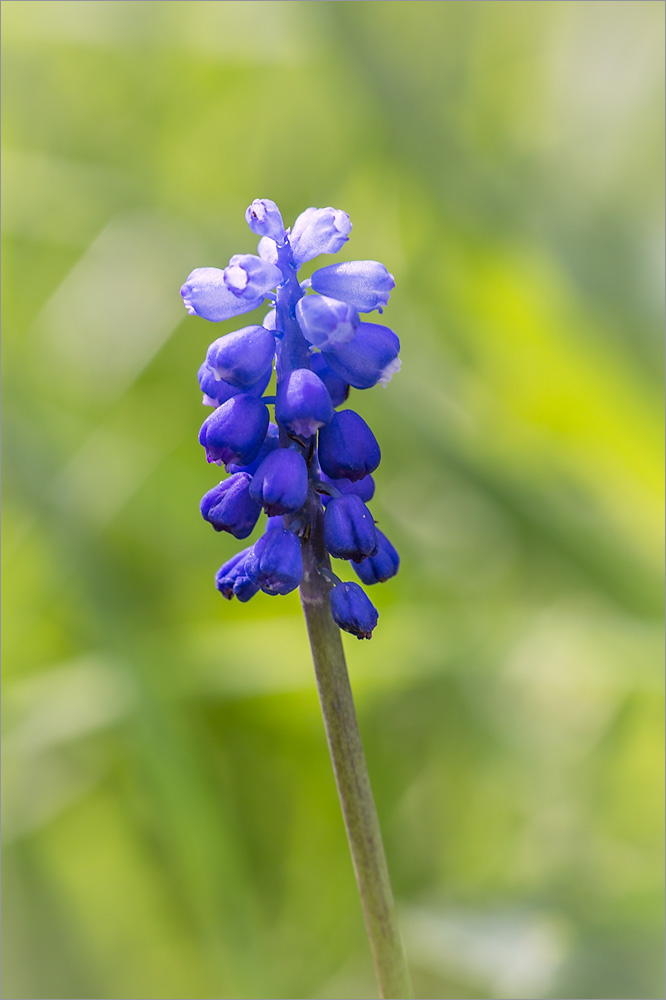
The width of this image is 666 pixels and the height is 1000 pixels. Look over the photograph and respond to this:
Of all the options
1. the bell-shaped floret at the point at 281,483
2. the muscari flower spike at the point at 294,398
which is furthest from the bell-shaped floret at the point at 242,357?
the bell-shaped floret at the point at 281,483

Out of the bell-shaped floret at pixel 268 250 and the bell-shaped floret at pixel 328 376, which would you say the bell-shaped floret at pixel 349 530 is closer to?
the bell-shaped floret at pixel 328 376

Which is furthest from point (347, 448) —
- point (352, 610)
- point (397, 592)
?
point (397, 592)

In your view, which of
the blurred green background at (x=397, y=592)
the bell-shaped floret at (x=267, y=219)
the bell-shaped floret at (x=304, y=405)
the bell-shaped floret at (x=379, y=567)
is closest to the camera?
Result: the bell-shaped floret at (x=304, y=405)

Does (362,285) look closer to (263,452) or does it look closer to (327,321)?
(327,321)

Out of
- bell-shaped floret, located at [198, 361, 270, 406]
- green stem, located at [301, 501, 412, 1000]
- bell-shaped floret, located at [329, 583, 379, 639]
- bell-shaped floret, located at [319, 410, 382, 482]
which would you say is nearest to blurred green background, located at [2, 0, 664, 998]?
green stem, located at [301, 501, 412, 1000]

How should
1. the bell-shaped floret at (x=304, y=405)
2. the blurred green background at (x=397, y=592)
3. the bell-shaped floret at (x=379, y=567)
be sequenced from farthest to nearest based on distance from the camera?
the blurred green background at (x=397, y=592)
the bell-shaped floret at (x=379, y=567)
the bell-shaped floret at (x=304, y=405)

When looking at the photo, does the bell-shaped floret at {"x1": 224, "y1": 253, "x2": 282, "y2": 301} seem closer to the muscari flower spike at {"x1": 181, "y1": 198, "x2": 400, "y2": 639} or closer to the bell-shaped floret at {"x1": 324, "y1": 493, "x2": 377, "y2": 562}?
the muscari flower spike at {"x1": 181, "y1": 198, "x2": 400, "y2": 639}
